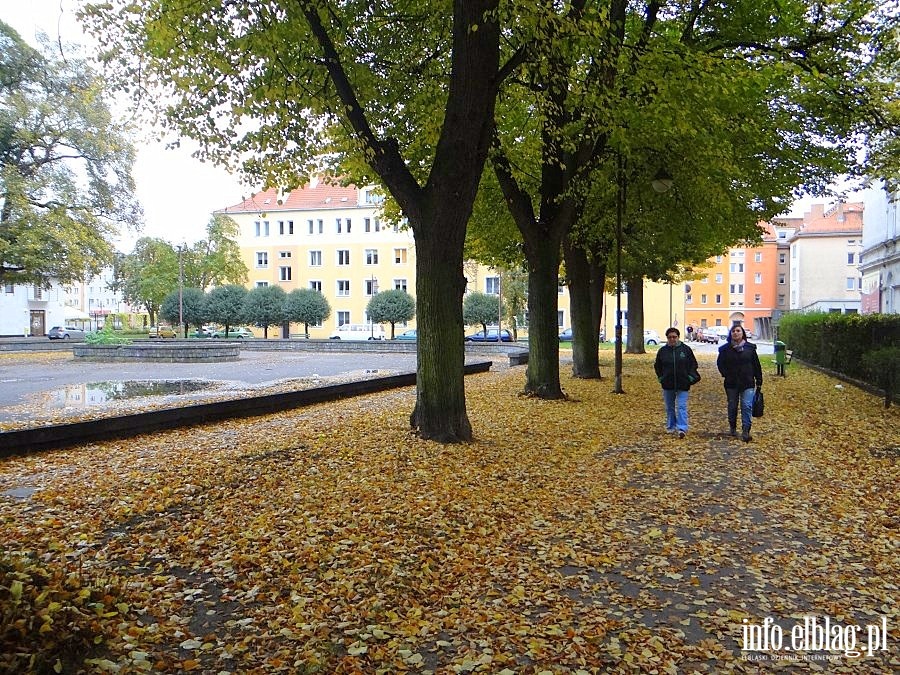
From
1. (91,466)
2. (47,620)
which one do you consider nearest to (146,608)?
(47,620)

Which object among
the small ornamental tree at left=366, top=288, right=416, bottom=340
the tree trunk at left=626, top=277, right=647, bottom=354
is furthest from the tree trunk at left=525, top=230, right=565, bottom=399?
the small ornamental tree at left=366, top=288, right=416, bottom=340

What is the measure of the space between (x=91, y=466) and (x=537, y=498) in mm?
5554

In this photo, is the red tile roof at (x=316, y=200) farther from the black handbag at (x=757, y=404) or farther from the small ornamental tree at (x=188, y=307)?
the black handbag at (x=757, y=404)

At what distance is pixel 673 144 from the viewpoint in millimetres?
15977

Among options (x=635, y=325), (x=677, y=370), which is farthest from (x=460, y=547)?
(x=635, y=325)

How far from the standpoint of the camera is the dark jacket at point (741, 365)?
10688mm

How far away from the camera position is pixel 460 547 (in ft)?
18.7

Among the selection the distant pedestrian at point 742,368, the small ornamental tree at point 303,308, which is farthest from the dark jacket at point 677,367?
the small ornamental tree at point 303,308

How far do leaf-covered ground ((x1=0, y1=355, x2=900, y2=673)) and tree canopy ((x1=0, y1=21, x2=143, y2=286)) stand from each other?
30399 millimetres

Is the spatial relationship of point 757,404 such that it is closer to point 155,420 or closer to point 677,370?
point 677,370

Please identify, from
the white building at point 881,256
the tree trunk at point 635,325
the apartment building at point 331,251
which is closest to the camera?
the white building at point 881,256

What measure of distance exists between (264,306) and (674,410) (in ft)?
175

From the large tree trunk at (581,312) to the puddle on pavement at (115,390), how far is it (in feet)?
34.1

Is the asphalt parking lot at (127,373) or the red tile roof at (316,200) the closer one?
the asphalt parking lot at (127,373)
